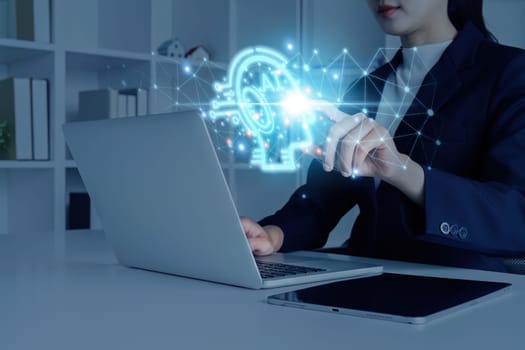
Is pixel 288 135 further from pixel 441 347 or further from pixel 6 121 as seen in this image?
pixel 441 347

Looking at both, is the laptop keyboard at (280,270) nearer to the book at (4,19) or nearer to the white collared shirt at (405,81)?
the white collared shirt at (405,81)

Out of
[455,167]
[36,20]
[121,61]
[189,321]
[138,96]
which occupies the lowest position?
[189,321]

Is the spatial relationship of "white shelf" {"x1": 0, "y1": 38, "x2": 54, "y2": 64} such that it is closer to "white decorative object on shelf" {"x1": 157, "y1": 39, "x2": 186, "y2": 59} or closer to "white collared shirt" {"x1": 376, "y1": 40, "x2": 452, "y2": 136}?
"white decorative object on shelf" {"x1": 157, "y1": 39, "x2": 186, "y2": 59}

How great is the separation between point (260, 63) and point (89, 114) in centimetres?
84

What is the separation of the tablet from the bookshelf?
6.70 ft

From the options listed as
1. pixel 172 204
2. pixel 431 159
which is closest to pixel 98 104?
pixel 431 159

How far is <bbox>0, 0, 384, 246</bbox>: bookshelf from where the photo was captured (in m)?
2.69

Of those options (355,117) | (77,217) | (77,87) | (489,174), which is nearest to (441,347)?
(355,117)

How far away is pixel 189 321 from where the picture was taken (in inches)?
27.4

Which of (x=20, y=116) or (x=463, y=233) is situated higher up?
(x=20, y=116)

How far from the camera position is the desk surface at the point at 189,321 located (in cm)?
61

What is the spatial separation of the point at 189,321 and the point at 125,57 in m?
2.30

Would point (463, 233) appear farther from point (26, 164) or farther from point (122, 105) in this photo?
point (122, 105)

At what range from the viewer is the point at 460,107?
1383mm
